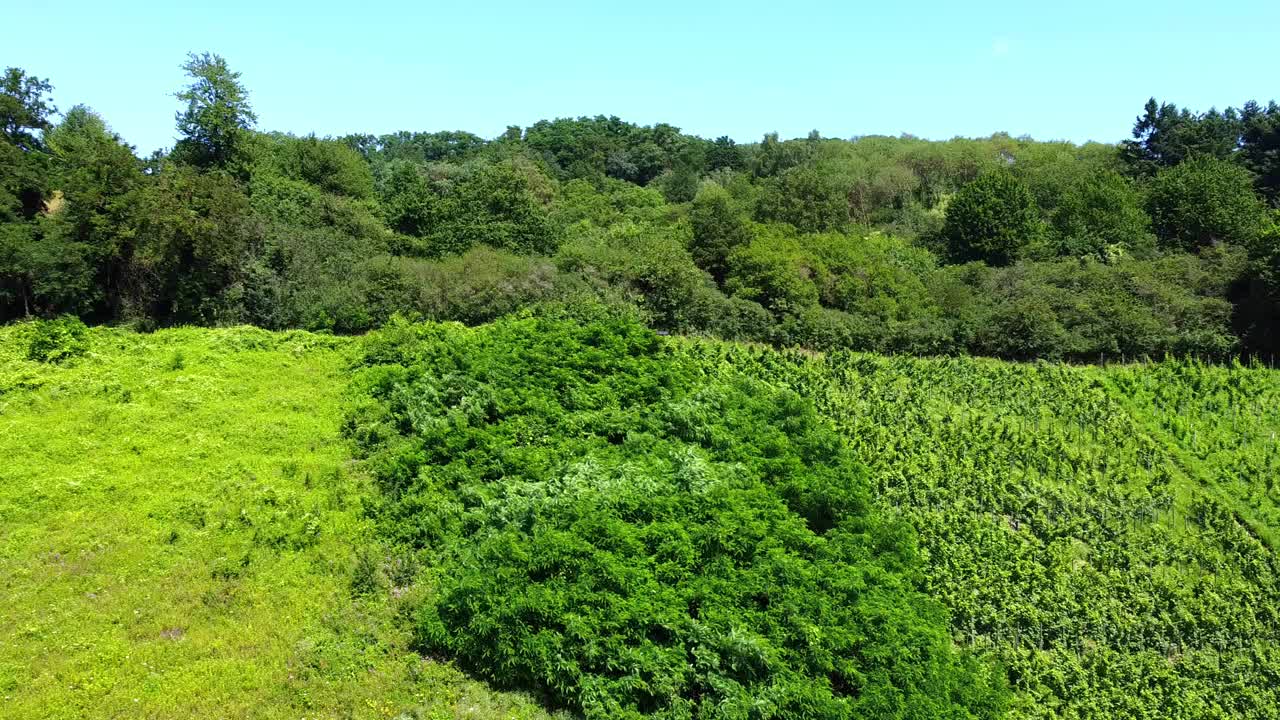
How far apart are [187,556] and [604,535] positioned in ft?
20.9

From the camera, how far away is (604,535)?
1242 centimetres

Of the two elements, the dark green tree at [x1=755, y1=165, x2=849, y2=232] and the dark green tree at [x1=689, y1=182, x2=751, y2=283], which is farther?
the dark green tree at [x1=755, y1=165, x2=849, y2=232]

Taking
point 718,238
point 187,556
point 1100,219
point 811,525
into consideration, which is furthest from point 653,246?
point 1100,219

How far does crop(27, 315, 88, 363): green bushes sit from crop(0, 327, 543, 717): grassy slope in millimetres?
405

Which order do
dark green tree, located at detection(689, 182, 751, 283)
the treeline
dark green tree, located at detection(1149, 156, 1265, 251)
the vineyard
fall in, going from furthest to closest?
dark green tree, located at detection(1149, 156, 1265, 251) → dark green tree, located at detection(689, 182, 751, 283) → the treeline → the vineyard

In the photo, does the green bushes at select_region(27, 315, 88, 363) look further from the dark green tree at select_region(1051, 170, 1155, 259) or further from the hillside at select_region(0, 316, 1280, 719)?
the dark green tree at select_region(1051, 170, 1155, 259)

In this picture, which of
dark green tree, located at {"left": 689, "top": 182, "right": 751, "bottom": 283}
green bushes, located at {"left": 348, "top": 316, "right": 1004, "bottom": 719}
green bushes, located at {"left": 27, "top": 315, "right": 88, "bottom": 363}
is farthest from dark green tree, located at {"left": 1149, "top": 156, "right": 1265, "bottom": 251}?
green bushes, located at {"left": 27, "top": 315, "right": 88, "bottom": 363}

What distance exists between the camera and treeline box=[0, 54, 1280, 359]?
26.0 meters

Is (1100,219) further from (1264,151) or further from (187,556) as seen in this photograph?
(187,556)

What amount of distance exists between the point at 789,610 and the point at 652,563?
2.00 m

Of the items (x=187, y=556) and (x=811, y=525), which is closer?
(x=187, y=556)

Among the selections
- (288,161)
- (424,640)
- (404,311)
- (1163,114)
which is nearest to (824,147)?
(1163,114)

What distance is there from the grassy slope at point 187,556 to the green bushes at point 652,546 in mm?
872

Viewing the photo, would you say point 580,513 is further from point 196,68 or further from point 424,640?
point 196,68
